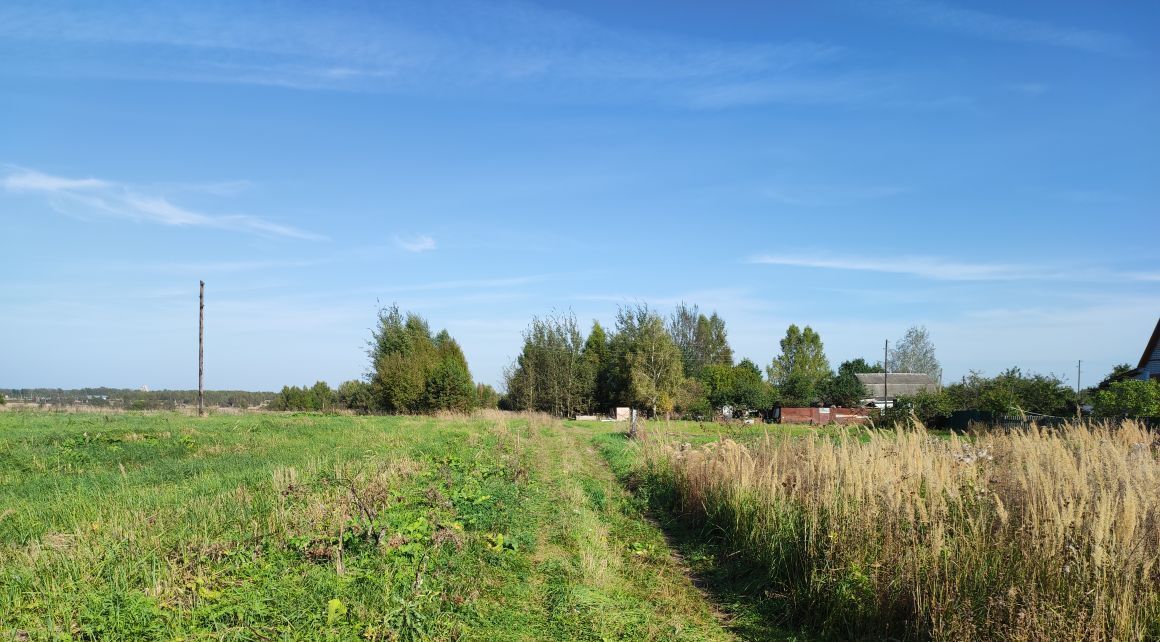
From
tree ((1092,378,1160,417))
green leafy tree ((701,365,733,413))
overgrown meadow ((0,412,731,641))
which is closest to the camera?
overgrown meadow ((0,412,731,641))

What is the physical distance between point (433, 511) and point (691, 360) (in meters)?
60.1

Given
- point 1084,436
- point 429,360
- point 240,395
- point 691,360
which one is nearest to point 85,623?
point 1084,436

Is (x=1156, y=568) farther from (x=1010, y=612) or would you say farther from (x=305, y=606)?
(x=305, y=606)

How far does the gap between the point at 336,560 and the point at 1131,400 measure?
26.7 meters

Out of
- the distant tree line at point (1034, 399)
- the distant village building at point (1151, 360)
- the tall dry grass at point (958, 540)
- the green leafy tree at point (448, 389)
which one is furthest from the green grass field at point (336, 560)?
the distant village building at point (1151, 360)

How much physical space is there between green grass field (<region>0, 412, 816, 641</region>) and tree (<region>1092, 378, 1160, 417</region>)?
66.4ft

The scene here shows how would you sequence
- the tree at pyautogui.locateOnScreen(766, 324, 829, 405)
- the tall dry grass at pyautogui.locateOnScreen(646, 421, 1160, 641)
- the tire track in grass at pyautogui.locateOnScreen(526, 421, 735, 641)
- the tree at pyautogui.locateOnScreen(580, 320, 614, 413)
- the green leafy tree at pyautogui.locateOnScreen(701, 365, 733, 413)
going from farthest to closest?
the tree at pyautogui.locateOnScreen(766, 324, 829, 405) → the tree at pyautogui.locateOnScreen(580, 320, 614, 413) → the green leafy tree at pyautogui.locateOnScreen(701, 365, 733, 413) → the tire track in grass at pyautogui.locateOnScreen(526, 421, 735, 641) → the tall dry grass at pyautogui.locateOnScreen(646, 421, 1160, 641)

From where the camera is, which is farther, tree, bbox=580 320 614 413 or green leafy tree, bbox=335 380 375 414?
tree, bbox=580 320 614 413

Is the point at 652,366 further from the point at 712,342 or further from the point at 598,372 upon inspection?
the point at 712,342

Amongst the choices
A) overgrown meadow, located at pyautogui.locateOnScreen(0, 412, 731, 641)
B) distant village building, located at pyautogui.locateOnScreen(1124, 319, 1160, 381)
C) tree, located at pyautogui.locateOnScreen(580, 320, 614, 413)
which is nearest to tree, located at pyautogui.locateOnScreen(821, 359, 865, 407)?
tree, located at pyautogui.locateOnScreen(580, 320, 614, 413)

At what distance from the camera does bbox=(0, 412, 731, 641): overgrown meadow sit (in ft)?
16.6

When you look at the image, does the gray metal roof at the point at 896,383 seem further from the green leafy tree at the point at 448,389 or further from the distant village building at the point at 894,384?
the green leafy tree at the point at 448,389

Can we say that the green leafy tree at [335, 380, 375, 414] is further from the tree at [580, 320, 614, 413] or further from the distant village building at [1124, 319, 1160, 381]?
the distant village building at [1124, 319, 1160, 381]

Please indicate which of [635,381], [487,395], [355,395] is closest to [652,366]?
[635,381]
